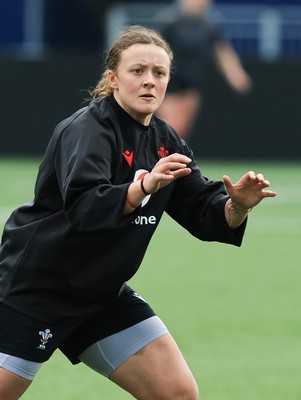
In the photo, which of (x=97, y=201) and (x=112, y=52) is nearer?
(x=97, y=201)

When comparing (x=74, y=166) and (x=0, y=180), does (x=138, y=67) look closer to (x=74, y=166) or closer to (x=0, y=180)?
(x=74, y=166)

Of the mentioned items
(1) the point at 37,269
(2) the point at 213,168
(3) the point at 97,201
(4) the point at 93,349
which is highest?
(3) the point at 97,201

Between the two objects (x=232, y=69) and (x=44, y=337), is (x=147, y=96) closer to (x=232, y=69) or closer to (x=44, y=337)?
(x=44, y=337)

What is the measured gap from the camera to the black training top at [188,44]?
868 inches

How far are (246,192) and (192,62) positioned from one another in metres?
16.8

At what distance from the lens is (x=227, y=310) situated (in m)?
10.4

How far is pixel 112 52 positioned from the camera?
5887 mm

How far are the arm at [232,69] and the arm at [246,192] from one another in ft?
53.9

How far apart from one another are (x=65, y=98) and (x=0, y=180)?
3.70m

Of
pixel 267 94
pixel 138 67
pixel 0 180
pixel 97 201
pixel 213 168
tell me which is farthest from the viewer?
pixel 267 94

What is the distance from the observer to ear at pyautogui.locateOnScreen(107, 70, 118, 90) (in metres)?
5.84

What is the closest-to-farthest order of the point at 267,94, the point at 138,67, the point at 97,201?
the point at 97,201, the point at 138,67, the point at 267,94

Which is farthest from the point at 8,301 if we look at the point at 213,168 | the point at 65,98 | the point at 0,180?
the point at 65,98

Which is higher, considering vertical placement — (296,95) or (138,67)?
(138,67)
